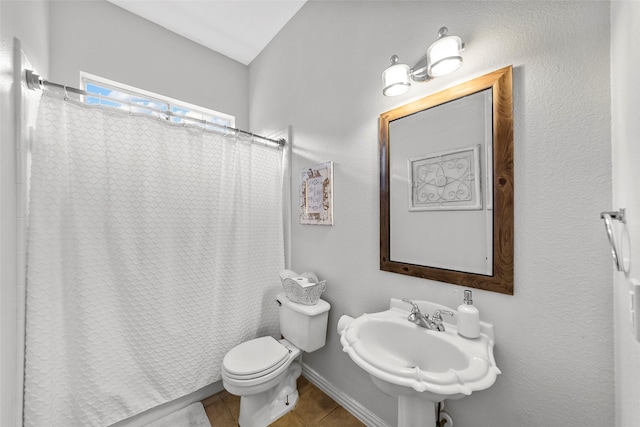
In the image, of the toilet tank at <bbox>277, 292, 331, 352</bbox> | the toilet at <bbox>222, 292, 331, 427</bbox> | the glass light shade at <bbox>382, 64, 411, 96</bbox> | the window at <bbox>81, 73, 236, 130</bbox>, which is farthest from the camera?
the window at <bbox>81, 73, 236, 130</bbox>

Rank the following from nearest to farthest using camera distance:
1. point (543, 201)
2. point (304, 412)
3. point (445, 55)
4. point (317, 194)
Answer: point (543, 201) → point (445, 55) → point (304, 412) → point (317, 194)

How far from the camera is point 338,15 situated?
1.55m

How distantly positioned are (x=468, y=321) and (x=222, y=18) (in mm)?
2722

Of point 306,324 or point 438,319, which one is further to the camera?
point 306,324

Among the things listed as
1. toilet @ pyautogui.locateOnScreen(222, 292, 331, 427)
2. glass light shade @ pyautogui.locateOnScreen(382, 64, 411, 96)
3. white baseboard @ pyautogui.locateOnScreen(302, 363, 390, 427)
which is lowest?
white baseboard @ pyautogui.locateOnScreen(302, 363, 390, 427)

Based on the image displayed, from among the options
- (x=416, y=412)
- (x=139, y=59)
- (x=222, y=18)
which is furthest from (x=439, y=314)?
(x=139, y=59)

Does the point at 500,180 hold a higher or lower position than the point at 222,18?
lower

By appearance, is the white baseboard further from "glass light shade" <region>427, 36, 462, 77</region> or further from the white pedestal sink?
"glass light shade" <region>427, 36, 462, 77</region>

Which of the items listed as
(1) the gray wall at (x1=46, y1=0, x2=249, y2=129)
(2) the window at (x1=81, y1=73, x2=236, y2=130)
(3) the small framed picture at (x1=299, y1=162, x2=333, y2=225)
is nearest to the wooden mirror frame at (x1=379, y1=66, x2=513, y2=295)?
(3) the small framed picture at (x1=299, y1=162, x2=333, y2=225)

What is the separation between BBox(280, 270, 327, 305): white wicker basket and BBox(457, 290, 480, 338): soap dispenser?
2.75ft

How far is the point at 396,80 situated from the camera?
112 cm

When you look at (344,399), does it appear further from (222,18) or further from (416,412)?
(222,18)

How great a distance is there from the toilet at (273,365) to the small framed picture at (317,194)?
1.94 feet

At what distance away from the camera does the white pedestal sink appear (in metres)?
0.71
